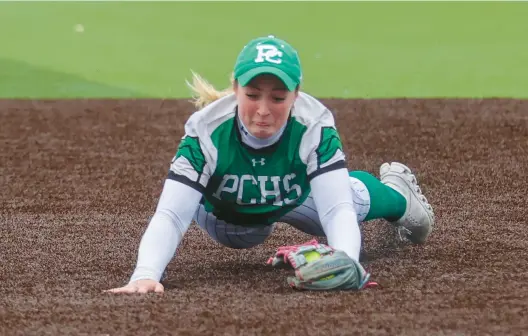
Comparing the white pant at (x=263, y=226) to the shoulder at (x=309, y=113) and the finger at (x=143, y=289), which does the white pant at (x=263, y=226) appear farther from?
the finger at (x=143, y=289)

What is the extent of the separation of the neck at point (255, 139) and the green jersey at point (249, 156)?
0.04ft

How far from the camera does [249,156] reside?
237 centimetres

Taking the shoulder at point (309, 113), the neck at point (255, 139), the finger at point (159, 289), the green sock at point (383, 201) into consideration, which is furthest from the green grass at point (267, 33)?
the finger at point (159, 289)

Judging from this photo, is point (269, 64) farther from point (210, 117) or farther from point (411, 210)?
point (411, 210)

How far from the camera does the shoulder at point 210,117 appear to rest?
2.36m

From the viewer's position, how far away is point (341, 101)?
213 inches

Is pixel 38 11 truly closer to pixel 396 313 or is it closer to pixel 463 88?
pixel 463 88

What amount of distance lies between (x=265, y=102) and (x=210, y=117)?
210 mm

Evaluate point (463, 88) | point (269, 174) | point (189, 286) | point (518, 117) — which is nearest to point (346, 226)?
point (269, 174)

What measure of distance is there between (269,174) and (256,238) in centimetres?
32

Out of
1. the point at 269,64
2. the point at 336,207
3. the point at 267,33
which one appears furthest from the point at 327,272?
the point at 267,33

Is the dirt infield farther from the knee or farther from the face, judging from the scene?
the face

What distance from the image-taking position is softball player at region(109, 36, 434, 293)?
2.22 metres

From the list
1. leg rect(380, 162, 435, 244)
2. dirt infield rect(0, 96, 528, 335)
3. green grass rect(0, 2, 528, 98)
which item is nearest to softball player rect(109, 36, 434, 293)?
dirt infield rect(0, 96, 528, 335)
